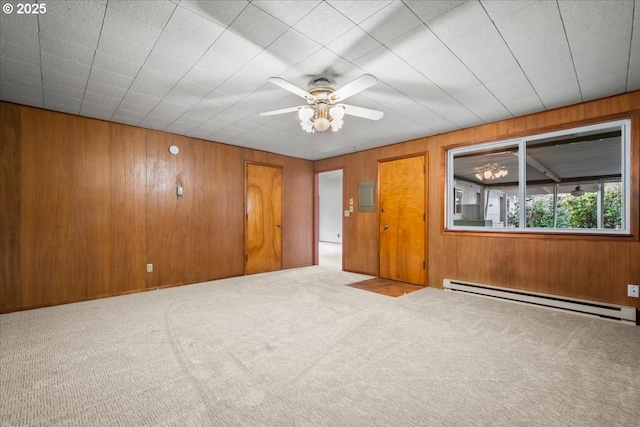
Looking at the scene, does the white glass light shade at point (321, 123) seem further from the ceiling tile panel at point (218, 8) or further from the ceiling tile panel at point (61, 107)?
the ceiling tile panel at point (61, 107)

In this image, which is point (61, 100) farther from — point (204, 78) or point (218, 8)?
point (218, 8)

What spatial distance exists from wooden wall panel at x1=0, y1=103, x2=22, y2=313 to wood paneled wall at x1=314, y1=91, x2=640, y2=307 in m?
5.06

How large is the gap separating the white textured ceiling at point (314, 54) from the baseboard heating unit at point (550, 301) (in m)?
2.34

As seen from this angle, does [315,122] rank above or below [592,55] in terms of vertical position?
below

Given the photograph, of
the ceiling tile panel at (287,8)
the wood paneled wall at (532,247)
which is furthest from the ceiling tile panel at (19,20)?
the wood paneled wall at (532,247)

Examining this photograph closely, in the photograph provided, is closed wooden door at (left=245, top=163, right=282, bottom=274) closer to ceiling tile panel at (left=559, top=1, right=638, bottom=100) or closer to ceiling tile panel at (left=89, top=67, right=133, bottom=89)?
ceiling tile panel at (left=89, top=67, right=133, bottom=89)

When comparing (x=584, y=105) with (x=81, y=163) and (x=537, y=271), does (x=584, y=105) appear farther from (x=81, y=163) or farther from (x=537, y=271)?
(x=81, y=163)

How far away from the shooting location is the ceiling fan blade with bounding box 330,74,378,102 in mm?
2091

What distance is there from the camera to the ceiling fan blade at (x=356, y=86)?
2091 mm

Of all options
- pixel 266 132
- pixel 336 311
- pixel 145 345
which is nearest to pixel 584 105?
pixel 336 311

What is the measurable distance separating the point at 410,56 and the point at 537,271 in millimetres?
3176

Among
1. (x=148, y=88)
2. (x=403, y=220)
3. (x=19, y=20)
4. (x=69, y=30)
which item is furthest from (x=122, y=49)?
(x=403, y=220)

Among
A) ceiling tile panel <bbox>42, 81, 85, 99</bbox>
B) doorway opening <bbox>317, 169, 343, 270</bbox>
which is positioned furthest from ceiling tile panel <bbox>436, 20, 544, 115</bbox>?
doorway opening <bbox>317, 169, 343, 270</bbox>

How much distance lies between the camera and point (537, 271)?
3.54 metres
